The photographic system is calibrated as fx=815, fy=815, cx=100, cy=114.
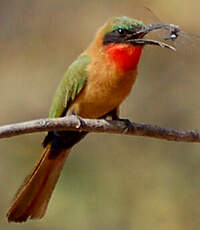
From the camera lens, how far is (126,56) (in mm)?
2822

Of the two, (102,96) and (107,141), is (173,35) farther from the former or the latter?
(107,141)

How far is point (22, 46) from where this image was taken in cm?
510

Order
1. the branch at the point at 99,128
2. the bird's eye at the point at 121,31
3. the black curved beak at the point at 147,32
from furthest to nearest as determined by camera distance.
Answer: the bird's eye at the point at 121,31, the black curved beak at the point at 147,32, the branch at the point at 99,128

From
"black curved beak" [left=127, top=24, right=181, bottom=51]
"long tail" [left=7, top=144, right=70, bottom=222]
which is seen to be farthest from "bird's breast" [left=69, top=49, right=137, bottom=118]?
"long tail" [left=7, top=144, right=70, bottom=222]

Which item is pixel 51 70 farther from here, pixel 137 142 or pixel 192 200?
pixel 192 200

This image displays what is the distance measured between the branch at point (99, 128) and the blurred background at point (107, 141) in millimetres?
1619

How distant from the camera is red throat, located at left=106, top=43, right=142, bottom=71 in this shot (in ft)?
9.23

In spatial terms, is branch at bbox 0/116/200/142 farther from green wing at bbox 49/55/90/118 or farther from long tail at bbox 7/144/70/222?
long tail at bbox 7/144/70/222

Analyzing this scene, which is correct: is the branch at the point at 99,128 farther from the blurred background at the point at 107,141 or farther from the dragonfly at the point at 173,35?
the blurred background at the point at 107,141

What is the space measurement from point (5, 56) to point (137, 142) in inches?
38.9

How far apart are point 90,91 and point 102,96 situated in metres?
0.06

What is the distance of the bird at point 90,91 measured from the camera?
283 centimetres

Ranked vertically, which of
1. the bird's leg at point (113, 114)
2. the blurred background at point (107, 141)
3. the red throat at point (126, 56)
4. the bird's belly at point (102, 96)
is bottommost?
the blurred background at point (107, 141)

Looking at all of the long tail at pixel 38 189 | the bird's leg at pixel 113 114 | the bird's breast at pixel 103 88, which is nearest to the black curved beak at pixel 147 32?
the bird's breast at pixel 103 88
